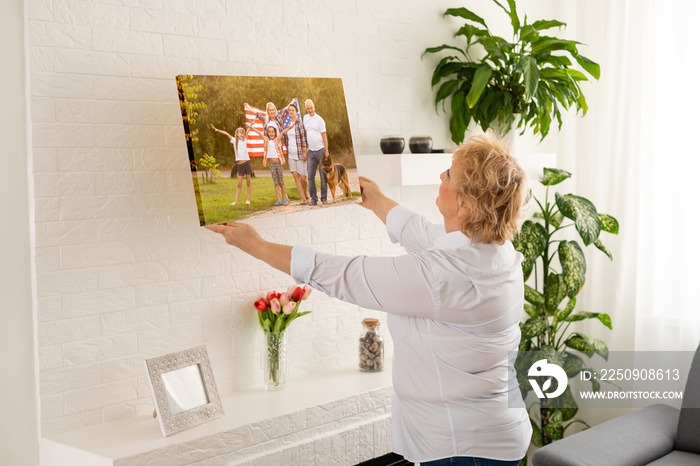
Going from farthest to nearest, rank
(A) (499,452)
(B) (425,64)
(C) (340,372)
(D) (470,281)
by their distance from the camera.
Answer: (B) (425,64), (C) (340,372), (A) (499,452), (D) (470,281)

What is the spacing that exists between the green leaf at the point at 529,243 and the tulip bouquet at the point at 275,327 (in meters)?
1.21

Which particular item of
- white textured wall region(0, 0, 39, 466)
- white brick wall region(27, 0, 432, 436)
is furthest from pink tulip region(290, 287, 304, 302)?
white textured wall region(0, 0, 39, 466)

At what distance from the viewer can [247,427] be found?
2.26m

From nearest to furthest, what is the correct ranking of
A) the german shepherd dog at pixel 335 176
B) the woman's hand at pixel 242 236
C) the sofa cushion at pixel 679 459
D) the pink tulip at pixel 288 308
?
1. the woman's hand at pixel 242 236
2. the german shepherd dog at pixel 335 176
3. the pink tulip at pixel 288 308
4. the sofa cushion at pixel 679 459

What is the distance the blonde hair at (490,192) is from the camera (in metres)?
1.75

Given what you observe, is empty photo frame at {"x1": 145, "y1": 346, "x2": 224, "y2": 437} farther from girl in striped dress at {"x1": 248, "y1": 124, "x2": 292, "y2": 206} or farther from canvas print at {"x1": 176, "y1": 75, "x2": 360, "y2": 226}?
girl in striped dress at {"x1": 248, "y1": 124, "x2": 292, "y2": 206}

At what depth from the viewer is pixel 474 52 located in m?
3.36

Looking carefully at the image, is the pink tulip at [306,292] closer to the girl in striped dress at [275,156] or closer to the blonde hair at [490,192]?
the girl in striped dress at [275,156]

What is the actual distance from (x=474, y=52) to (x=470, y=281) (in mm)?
1943

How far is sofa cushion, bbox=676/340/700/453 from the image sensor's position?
2799 millimetres

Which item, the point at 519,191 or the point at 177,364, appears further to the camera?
the point at 177,364

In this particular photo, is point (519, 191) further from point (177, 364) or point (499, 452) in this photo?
point (177, 364)

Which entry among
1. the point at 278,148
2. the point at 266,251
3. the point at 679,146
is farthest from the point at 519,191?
the point at 679,146

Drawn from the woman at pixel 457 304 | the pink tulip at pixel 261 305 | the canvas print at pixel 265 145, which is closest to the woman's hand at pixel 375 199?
the canvas print at pixel 265 145
